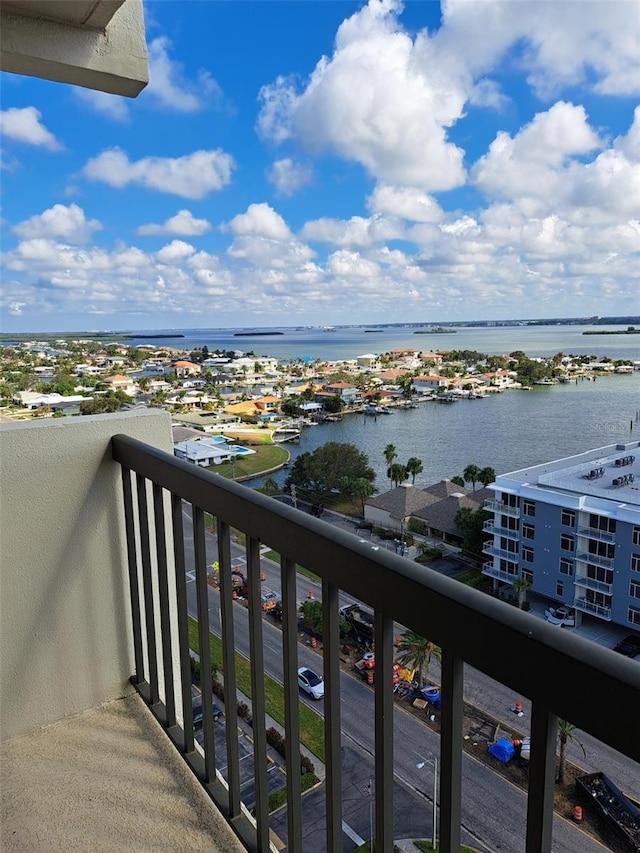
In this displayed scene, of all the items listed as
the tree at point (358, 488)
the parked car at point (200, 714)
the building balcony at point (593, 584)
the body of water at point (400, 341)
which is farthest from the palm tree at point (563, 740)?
Result: the body of water at point (400, 341)

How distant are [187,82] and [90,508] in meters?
3.05

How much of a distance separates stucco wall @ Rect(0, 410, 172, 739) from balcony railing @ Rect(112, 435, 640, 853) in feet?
0.42

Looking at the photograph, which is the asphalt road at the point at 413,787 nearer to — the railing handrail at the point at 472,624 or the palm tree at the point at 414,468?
the railing handrail at the point at 472,624

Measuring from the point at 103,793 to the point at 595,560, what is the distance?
1.44 metres

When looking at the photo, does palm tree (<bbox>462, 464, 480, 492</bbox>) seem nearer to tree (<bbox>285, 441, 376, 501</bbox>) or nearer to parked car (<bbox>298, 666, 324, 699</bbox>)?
tree (<bbox>285, 441, 376, 501</bbox>)

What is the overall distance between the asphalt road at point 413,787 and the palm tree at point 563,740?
0.05 m

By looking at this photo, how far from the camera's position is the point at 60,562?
1693 mm

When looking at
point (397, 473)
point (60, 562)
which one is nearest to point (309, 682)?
point (60, 562)

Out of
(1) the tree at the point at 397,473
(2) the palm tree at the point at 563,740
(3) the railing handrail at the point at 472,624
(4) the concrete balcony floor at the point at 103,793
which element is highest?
(3) the railing handrail at the point at 472,624

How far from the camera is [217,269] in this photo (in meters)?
8.37

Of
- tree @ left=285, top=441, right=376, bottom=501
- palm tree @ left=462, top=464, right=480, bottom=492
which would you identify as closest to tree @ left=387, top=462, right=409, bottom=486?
tree @ left=285, top=441, right=376, bottom=501

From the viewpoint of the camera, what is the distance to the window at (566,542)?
1.58 metres

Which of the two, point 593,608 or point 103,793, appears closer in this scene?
point 593,608

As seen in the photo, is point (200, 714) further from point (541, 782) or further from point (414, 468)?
point (414, 468)
